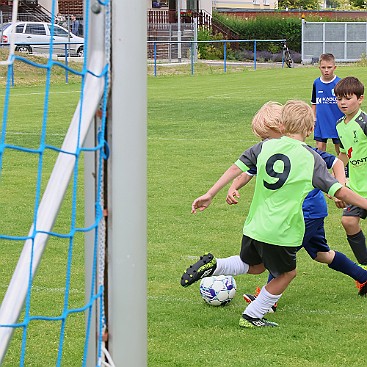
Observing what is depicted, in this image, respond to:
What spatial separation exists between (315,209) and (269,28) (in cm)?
4601

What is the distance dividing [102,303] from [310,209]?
2625mm

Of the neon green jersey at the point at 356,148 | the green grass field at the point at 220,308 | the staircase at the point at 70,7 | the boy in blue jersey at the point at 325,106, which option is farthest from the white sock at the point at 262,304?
the staircase at the point at 70,7

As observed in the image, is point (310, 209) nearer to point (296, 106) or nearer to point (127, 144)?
point (296, 106)

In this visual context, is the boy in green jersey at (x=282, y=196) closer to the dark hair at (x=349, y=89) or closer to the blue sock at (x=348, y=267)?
the blue sock at (x=348, y=267)

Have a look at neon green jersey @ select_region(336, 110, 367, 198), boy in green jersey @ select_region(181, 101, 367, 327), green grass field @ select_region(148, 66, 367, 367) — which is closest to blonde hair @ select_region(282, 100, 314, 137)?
boy in green jersey @ select_region(181, 101, 367, 327)

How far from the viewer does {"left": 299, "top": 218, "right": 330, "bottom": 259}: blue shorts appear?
542cm

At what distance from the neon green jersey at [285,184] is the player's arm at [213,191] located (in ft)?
0.67

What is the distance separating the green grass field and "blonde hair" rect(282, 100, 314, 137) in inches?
42.6

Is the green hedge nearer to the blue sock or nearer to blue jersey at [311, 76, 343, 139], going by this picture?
blue jersey at [311, 76, 343, 139]

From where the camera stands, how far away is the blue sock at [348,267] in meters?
5.62

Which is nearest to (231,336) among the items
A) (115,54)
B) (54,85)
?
(115,54)

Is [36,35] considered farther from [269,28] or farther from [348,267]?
[348,267]

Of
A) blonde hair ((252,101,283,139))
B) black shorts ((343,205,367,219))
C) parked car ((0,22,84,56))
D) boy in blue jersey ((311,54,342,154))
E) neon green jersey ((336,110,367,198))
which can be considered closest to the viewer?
blonde hair ((252,101,283,139))

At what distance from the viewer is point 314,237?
216 inches
